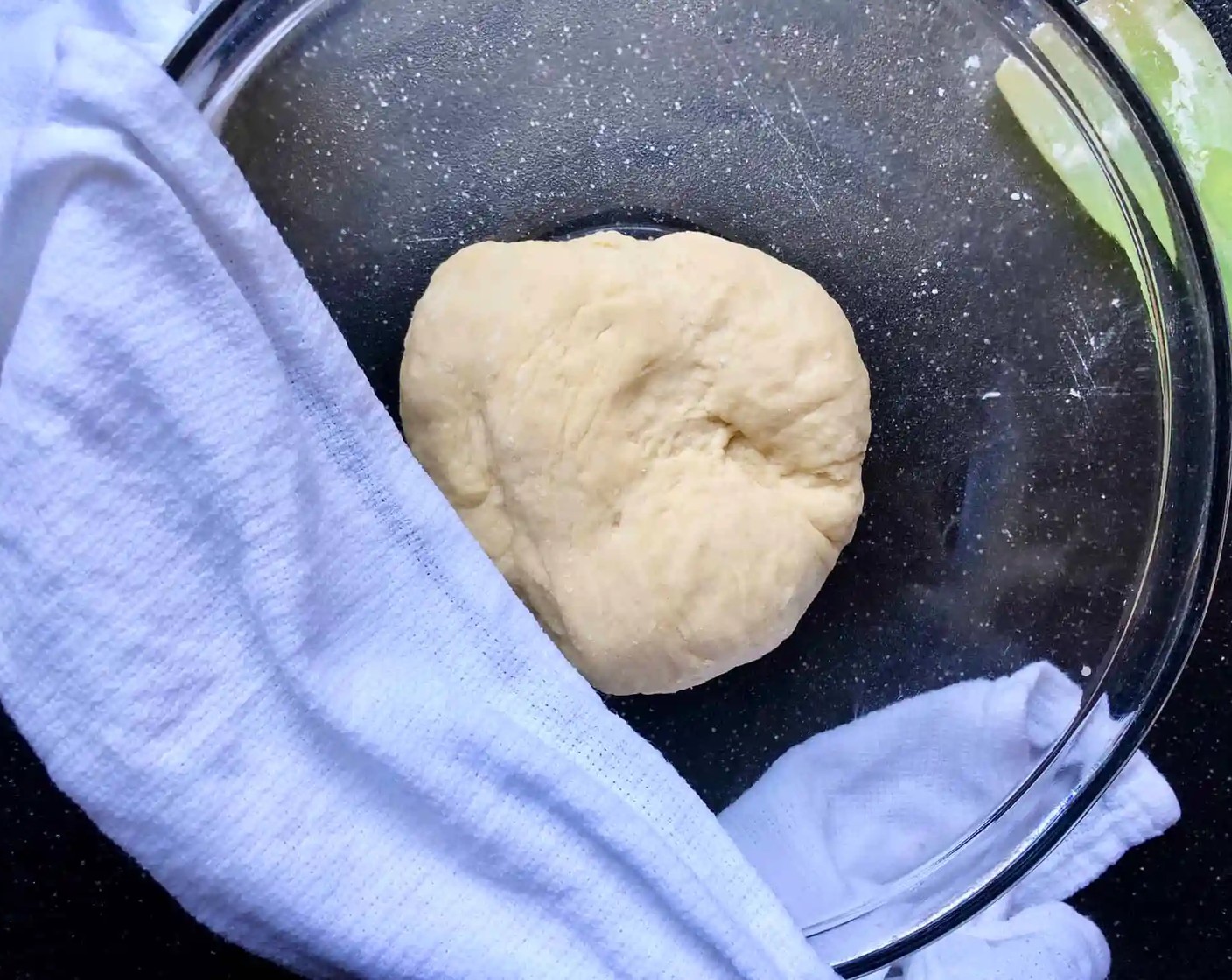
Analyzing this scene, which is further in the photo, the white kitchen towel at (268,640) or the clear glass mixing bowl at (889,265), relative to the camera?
the clear glass mixing bowl at (889,265)

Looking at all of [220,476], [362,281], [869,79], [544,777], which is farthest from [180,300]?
[869,79]

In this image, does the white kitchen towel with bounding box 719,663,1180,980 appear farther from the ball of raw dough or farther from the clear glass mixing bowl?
the ball of raw dough

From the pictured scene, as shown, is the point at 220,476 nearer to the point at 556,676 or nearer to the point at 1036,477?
the point at 556,676

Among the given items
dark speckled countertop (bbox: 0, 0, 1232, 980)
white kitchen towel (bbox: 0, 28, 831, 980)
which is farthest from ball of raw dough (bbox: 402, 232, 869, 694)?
dark speckled countertop (bbox: 0, 0, 1232, 980)

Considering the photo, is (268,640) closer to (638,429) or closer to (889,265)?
(638,429)

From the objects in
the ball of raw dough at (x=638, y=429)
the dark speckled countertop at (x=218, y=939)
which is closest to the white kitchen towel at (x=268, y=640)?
the ball of raw dough at (x=638, y=429)

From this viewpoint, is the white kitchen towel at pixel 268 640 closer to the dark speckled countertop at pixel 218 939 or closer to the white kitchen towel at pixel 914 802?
the white kitchen towel at pixel 914 802
